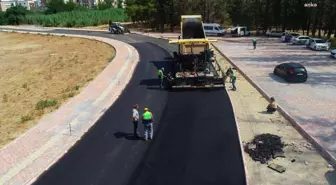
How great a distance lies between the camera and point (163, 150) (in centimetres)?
1535

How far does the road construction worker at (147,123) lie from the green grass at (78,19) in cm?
8531

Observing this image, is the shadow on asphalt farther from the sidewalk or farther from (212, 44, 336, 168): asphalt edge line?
(212, 44, 336, 168): asphalt edge line

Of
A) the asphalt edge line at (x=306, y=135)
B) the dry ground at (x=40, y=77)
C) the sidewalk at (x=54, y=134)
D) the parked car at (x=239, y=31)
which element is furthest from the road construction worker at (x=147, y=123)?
the parked car at (x=239, y=31)

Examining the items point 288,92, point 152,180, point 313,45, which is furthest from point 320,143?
point 313,45

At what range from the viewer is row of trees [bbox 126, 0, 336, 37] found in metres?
63.6

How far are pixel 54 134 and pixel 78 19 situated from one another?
9231 centimetres

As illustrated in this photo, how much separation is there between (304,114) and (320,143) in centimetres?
427

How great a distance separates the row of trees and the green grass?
81.7 feet

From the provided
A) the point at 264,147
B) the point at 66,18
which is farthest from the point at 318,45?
the point at 66,18

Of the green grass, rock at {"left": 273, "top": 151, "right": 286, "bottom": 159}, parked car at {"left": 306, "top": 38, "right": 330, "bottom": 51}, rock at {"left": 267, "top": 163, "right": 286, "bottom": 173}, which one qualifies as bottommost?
rock at {"left": 267, "top": 163, "right": 286, "bottom": 173}

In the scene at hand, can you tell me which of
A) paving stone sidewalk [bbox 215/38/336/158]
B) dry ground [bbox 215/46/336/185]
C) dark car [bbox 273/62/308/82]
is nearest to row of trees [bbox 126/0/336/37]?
paving stone sidewalk [bbox 215/38/336/158]

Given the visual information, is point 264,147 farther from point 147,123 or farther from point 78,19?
point 78,19

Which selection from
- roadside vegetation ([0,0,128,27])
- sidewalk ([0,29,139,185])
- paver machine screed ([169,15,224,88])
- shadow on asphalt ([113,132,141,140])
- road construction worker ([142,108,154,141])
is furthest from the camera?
roadside vegetation ([0,0,128,27])

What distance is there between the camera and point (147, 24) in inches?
3388
